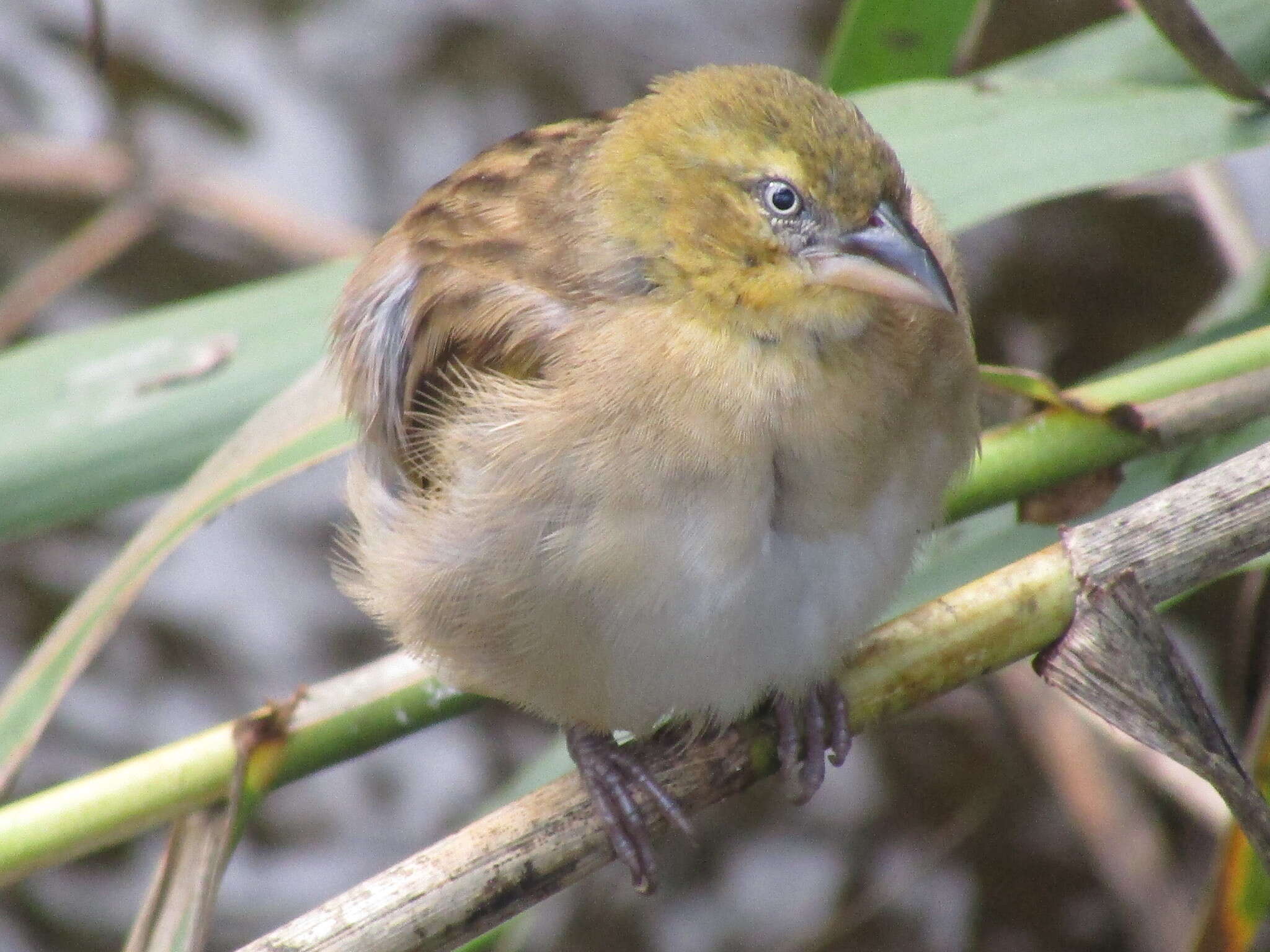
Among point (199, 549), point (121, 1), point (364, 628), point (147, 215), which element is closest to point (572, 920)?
→ point (364, 628)

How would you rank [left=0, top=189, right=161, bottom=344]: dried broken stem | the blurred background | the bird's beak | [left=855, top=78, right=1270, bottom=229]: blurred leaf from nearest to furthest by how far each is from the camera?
1. the bird's beak
2. [left=855, top=78, right=1270, bottom=229]: blurred leaf
3. the blurred background
4. [left=0, top=189, right=161, bottom=344]: dried broken stem

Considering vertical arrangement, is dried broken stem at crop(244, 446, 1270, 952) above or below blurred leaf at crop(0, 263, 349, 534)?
below

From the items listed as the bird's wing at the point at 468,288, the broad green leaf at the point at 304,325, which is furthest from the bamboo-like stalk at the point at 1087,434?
the bird's wing at the point at 468,288

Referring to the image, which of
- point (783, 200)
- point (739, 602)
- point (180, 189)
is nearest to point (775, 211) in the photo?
point (783, 200)

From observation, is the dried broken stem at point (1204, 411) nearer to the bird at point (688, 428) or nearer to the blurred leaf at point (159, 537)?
the bird at point (688, 428)

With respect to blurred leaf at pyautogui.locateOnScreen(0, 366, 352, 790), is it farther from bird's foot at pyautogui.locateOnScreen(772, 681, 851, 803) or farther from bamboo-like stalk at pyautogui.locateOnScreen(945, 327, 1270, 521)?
bamboo-like stalk at pyautogui.locateOnScreen(945, 327, 1270, 521)

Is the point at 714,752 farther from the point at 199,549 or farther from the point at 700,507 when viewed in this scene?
the point at 199,549

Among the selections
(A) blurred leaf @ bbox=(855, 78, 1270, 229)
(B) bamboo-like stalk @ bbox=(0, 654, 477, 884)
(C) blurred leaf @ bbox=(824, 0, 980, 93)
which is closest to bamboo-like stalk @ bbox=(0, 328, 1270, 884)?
(B) bamboo-like stalk @ bbox=(0, 654, 477, 884)
